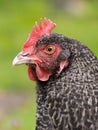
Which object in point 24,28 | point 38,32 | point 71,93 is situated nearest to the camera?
point 71,93

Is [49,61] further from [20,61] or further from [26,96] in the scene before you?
[26,96]

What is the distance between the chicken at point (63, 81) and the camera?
22.2ft

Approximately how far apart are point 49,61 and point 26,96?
7130 millimetres

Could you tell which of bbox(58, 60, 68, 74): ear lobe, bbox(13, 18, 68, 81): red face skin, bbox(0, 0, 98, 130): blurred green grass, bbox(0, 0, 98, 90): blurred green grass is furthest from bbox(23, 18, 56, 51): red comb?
bbox(0, 0, 98, 90): blurred green grass

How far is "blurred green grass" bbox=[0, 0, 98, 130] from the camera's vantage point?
15062 millimetres

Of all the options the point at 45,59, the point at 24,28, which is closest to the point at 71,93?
the point at 45,59

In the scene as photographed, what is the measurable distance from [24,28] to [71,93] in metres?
11.9

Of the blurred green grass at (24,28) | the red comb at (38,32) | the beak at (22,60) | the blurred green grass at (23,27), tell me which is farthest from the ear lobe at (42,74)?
the blurred green grass at (23,27)

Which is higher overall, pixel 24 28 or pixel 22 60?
pixel 24 28

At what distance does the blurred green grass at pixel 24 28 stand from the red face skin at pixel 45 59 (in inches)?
242

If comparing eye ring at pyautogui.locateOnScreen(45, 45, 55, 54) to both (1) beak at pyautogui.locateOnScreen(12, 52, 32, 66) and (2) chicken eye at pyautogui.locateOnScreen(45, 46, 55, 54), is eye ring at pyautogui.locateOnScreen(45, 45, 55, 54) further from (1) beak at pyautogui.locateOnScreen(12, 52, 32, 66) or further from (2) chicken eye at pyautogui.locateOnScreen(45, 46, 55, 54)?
(1) beak at pyautogui.locateOnScreen(12, 52, 32, 66)

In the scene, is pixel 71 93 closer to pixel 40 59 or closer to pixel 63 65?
pixel 63 65

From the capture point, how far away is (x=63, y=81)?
6887mm

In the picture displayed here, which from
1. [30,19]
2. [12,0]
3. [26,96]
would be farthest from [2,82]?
[12,0]
